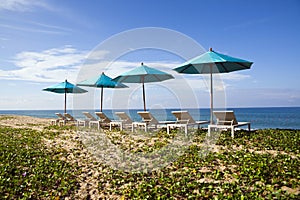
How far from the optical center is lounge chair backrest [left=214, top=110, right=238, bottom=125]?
7634mm

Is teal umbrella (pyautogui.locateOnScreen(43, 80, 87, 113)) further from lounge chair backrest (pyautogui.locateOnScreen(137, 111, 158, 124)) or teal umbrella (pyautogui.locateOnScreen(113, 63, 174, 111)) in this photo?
lounge chair backrest (pyautogui.locateOnScreen(137, 111, 158, 124))

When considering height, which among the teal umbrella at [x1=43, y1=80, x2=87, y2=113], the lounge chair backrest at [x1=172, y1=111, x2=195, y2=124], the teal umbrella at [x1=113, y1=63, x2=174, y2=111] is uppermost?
the teal umbrella at [x1=113, y1=63, x2=174, y2=111]

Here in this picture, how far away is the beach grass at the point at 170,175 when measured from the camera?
3.95m

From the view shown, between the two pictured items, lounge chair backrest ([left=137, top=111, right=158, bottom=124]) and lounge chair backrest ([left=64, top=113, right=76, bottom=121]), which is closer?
lounge chair backrest ([left=137, top=111, right=158, bottom=124])

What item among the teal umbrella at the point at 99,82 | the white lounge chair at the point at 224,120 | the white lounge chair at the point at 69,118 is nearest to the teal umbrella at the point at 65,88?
the white lounge chair at the point at 69,118

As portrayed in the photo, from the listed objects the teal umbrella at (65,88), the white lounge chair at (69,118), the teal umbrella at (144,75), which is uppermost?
the teal umbrella at (144,75)

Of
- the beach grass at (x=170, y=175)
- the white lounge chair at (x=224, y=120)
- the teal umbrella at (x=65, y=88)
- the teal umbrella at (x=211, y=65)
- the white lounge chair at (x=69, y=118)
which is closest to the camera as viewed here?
the beach grass at (x=170, y=175)

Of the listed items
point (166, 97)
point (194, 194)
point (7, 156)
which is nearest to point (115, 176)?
point (194, 194)

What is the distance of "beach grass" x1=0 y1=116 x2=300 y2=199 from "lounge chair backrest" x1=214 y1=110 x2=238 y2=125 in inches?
45.3

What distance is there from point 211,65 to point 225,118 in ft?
7.14

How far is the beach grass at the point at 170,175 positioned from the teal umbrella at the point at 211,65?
262 centimetres

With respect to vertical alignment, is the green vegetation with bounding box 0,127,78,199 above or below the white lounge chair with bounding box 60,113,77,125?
below

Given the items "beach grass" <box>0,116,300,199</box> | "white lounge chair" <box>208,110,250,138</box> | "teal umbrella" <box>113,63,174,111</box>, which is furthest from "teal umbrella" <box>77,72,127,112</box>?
"white lounge chair" <box>208,110,250,138</box>

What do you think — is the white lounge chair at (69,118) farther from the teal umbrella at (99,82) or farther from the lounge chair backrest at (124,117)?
the lounge chair backrest at (124,117)
